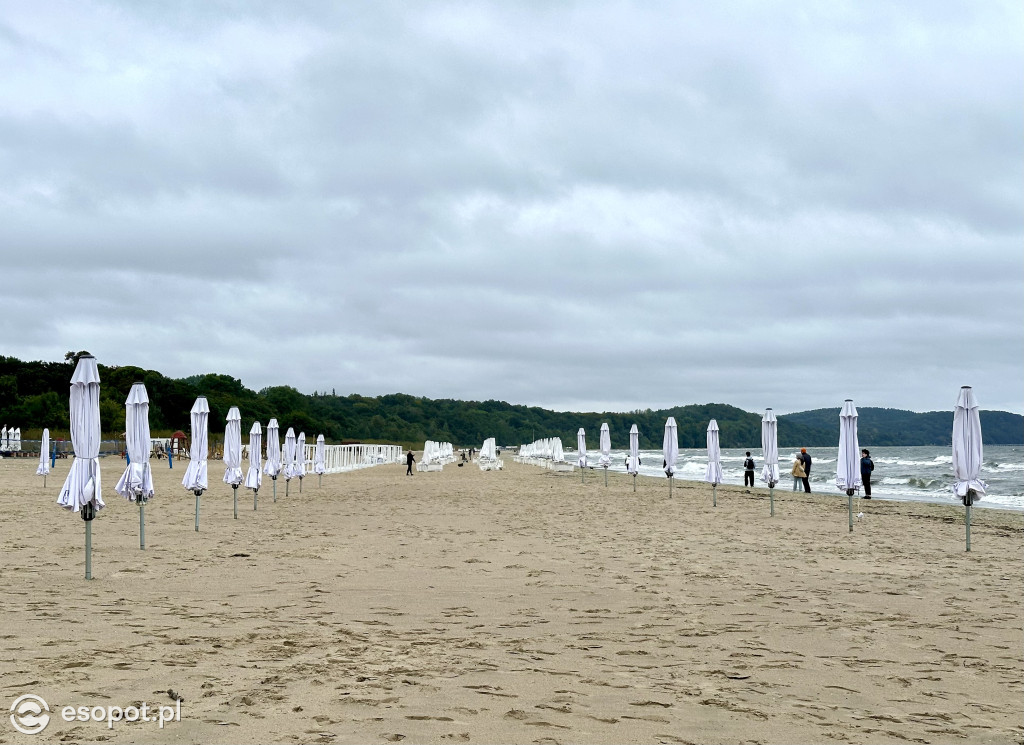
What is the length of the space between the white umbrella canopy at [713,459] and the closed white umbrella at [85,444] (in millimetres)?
12635

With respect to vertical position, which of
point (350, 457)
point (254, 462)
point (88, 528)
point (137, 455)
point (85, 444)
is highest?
point (85, 444)

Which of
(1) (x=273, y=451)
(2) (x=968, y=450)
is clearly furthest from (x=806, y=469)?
(1) (x=273, y=451)

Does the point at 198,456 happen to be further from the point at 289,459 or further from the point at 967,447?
Result: the point at 967,447

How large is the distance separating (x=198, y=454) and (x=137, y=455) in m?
3.12

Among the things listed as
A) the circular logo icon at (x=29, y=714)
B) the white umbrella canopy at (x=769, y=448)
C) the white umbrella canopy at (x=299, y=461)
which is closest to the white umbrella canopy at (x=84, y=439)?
the circular logo icon at (x=29, y=714)

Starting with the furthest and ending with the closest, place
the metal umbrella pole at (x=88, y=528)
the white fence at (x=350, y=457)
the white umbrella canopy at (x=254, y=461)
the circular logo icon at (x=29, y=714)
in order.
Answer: the white fence at (x=350, y=457) → the white umbrella canopy at (x=254, y=461) → the metal umbrella pole at (x=88, y=528) → the circular logo icon at (x=29, y=714)

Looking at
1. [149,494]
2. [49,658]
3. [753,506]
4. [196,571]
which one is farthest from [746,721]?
[753,506]

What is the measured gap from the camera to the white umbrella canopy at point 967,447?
1174 centimetres

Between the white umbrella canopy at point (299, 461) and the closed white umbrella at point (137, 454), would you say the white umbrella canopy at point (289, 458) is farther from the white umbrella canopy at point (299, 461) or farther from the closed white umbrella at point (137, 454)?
the closed white umbrella at point (137, 454)

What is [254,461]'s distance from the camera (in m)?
16.7

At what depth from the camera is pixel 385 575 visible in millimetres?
8836

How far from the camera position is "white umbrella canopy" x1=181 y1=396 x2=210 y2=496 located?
1297 centimetres

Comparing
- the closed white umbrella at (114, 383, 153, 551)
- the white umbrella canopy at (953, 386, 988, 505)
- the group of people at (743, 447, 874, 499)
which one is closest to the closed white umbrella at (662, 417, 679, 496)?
the group of people at (743, 447, 874, 499)

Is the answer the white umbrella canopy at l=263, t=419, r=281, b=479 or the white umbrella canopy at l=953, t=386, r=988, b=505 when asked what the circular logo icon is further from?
the white umbrella canopy at l=263, t=419, r=281, b=479
